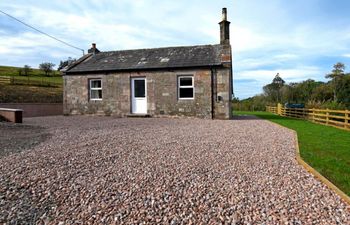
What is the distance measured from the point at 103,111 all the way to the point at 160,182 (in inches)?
553

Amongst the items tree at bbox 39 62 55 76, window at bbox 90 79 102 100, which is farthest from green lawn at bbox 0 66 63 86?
window at bbox 90 79 102 100

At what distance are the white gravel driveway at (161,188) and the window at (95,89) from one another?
1148 cm

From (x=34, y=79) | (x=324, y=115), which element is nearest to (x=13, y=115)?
(x=324, y=115)

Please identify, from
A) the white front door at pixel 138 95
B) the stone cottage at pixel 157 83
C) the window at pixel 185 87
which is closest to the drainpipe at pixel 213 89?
the stone cottage at pixel 157 83

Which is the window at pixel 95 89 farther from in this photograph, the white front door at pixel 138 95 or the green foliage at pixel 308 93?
the green foliage at pixel 308 93

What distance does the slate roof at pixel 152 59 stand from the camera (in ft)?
52.3

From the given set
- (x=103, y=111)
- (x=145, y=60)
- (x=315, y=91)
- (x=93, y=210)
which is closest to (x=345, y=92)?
(x=315, y=91)

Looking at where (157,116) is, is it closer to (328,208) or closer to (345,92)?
(328,208)

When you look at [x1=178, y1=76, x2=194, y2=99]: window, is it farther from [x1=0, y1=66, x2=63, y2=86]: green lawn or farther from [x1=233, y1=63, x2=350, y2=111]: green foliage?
[x1=0, y1=66, x2=63, y2=86]: green lawn

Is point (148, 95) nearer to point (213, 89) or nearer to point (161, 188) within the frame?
point (213, 89)

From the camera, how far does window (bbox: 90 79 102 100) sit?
17734 millimetres

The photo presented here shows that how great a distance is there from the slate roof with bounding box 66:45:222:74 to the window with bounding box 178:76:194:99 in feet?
2.55

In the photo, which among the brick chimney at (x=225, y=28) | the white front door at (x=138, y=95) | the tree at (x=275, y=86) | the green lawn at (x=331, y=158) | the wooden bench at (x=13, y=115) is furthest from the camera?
the tree at (x=275, y=86)

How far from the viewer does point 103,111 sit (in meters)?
17.5
